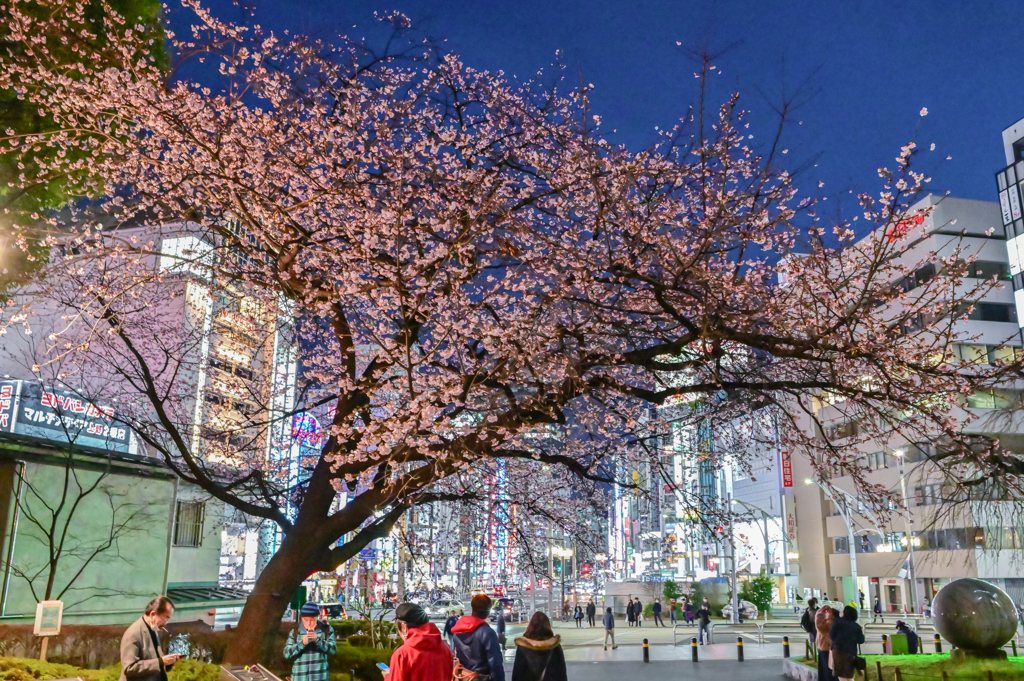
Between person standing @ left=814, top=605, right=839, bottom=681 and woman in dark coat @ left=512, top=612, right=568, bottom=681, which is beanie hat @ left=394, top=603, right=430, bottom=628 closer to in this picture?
woman in dark coat @ left=512, top=612, right=568, bottom=681

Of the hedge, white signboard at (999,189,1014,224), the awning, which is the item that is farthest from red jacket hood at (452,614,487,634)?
white signboard at (999,189,1014,224)

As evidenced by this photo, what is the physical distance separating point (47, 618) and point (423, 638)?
6.96 metres

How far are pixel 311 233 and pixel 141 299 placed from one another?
1151 cm

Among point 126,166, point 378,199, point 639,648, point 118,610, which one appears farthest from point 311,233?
point 639,648

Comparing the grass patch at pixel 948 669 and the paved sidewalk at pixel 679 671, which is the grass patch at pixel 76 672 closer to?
the paved sidewalk at pixel 679 671

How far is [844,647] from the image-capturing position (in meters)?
9.89

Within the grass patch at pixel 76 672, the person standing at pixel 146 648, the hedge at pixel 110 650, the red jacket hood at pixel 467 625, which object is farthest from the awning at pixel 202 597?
the red jacket hood at pixel 467 625

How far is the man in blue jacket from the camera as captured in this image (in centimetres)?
681

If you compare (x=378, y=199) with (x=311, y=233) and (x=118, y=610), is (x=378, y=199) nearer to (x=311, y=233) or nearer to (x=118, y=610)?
(x=311, y=233)

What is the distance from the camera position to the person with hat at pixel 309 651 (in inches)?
295

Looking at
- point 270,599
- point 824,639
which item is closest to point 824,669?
point 824,639

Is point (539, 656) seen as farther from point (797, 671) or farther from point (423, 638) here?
point (797, 671)

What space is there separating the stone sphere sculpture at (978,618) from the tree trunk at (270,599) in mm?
12028

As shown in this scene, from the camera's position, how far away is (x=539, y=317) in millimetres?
9602
